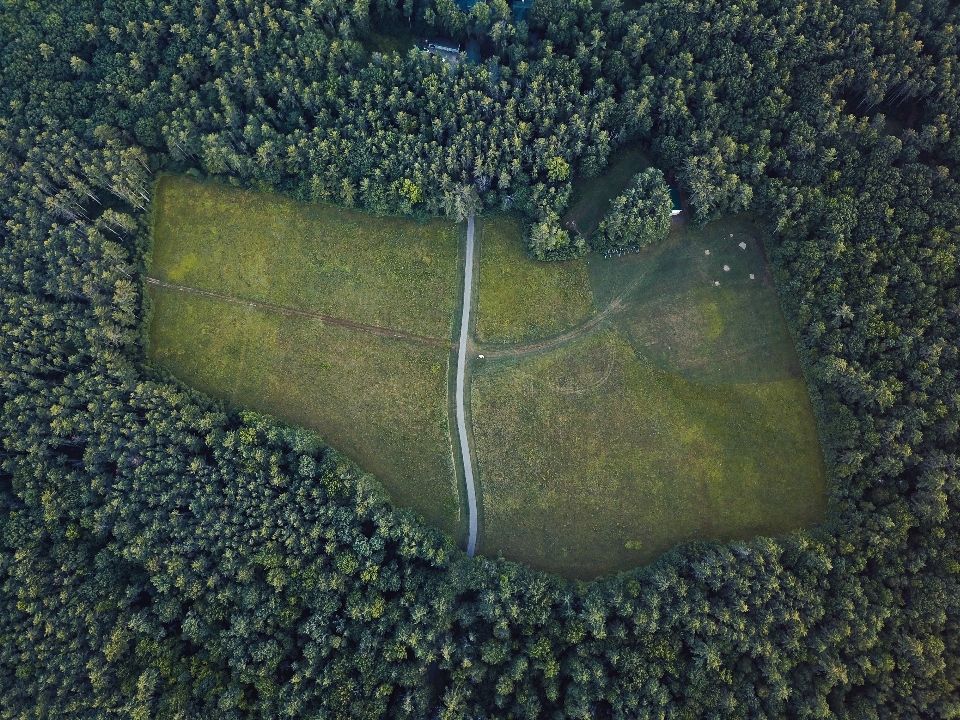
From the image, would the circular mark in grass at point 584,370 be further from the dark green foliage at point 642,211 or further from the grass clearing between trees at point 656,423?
the dark green foliage at point 642,211

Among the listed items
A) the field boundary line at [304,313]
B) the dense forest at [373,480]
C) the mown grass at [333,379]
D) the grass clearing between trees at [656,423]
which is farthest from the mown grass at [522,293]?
the mown grass at [333,379]

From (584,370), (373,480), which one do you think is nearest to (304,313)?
(373,480)

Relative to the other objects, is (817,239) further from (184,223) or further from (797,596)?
(184,223)

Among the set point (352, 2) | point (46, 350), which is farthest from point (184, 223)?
point (352, 2)

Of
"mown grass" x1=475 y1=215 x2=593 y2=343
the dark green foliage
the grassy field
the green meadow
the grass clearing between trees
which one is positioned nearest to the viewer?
the grass clearing between trees

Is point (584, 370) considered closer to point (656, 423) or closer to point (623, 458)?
point (656, 423)

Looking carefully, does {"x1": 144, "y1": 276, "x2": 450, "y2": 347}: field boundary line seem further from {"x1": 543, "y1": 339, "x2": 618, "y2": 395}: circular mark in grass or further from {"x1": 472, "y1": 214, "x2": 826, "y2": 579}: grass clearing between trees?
{"x1": 543, "y1": 339, "x2": 618, "y2": 395}: circular mark in grass

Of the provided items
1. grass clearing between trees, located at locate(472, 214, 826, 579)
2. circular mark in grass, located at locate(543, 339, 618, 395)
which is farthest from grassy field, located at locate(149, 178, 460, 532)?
circular mark in grass, located at locate(543, 339, 618, 395)
